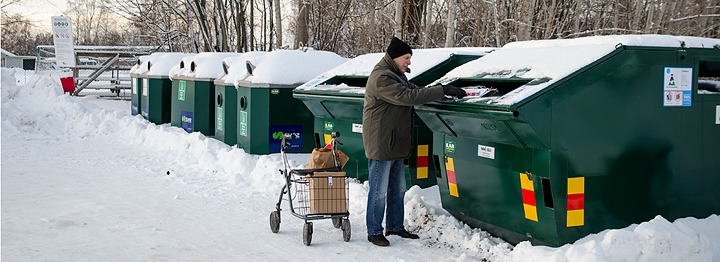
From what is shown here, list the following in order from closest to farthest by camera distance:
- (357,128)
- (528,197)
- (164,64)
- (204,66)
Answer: (528,197) → (357,128) → (204,66) → (164,64)

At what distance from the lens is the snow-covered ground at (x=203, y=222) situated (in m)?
3.88

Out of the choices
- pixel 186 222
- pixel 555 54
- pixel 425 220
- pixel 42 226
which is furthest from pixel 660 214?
pixel 42 226

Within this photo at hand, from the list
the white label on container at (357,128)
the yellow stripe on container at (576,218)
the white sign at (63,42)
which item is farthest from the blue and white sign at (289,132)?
the white sign at (63,42)

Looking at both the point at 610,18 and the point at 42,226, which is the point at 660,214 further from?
the point at 610,18

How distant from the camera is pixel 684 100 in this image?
4.04m

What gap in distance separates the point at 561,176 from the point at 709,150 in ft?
4.23

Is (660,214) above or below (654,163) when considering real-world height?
below

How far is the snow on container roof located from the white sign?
1052 cm

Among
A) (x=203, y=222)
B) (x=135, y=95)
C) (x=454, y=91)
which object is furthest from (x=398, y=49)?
(x=135, y=95)

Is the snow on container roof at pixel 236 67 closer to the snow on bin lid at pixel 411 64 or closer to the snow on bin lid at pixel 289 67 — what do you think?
the snow on bin lid at pixel 289 67

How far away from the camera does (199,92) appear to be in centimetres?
1013

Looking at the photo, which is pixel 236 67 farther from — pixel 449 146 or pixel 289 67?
pixel 449 146

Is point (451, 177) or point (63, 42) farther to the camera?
point (63, 42)

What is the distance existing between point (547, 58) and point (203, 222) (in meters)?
3.21
